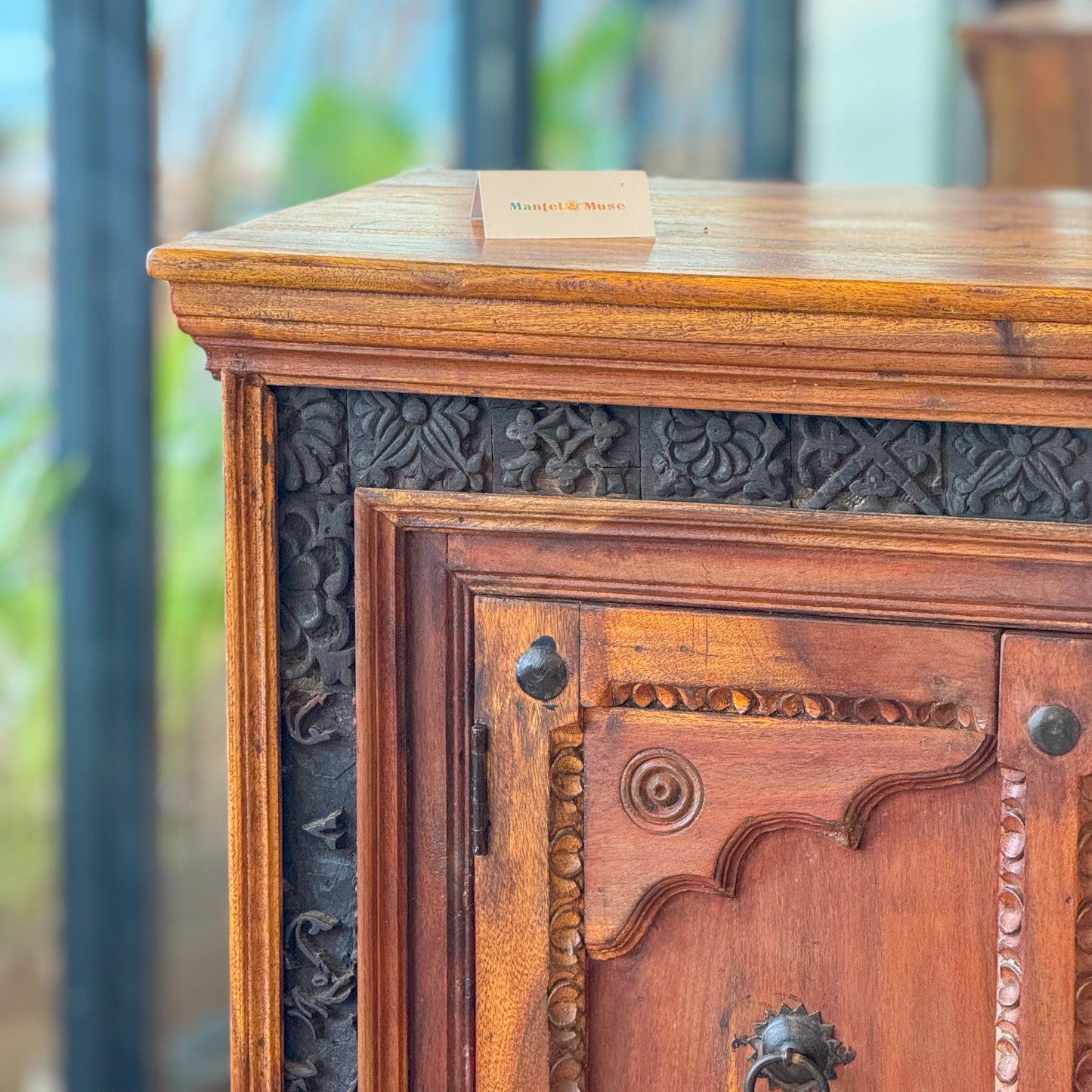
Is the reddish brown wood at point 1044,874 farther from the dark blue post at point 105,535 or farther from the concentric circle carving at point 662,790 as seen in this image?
the dark blue post at point 105,535

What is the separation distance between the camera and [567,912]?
86cm

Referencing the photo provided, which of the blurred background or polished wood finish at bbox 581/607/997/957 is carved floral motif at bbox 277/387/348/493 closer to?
polished wood finish at bbox 581/607/997/957

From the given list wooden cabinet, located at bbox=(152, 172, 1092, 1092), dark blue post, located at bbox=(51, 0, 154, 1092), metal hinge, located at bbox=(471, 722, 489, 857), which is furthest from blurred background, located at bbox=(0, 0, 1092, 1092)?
metal hinge, located at bbox=(471, 722, 489, 857)

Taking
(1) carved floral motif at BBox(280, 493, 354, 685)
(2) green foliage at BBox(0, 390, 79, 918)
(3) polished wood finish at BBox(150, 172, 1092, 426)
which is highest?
(3) polished wood finish at BBox(150, 172, 1092, 426)

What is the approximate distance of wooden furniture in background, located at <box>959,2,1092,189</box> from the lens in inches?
96.9

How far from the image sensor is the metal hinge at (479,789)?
0.85 meters

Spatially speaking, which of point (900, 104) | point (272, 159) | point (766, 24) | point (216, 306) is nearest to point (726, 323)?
point (216, 306)

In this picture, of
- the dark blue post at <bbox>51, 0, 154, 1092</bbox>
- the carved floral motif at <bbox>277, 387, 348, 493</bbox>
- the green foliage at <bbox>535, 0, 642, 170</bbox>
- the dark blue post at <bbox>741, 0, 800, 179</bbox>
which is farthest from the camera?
the dark blue post at <bbox>741, 0, 800, 179</bbox>

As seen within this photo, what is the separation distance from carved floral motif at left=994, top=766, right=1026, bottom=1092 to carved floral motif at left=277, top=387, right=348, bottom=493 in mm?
382

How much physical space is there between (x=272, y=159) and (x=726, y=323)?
1621 millimetres

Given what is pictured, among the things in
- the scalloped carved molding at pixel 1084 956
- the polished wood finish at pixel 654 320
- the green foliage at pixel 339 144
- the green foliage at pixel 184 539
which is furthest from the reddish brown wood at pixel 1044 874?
the green foliage at pixel 339 144

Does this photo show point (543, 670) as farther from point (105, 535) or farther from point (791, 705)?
point (105, 535)

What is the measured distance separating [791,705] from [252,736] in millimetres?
293

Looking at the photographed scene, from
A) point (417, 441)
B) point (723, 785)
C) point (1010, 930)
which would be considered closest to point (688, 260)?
point (417, 441)
